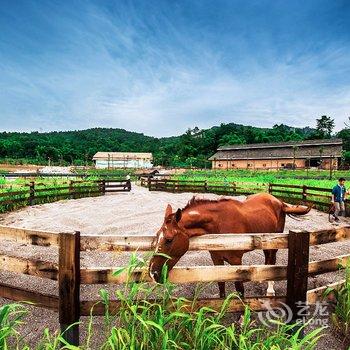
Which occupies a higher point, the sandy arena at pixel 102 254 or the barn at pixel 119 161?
the barn at pixel 119 161

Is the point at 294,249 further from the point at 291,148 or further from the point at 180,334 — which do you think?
the point at 291,148

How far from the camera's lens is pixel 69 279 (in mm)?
2660

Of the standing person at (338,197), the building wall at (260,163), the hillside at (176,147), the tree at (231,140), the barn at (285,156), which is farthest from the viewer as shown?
the tree at (231,140)

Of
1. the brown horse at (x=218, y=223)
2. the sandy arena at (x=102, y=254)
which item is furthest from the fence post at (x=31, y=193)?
the brown horse at (x=218, y=223)

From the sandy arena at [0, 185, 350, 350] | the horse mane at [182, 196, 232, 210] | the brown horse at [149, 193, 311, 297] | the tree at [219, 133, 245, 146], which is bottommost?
the sandy arena at [0, 185, 350, 350]

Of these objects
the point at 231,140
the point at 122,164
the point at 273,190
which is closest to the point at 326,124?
the point at 231,140

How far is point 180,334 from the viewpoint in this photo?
8.33 ft

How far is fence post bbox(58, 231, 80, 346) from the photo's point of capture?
8.69ft

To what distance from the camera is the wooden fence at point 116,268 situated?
105 inches

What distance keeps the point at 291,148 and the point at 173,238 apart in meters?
74.4

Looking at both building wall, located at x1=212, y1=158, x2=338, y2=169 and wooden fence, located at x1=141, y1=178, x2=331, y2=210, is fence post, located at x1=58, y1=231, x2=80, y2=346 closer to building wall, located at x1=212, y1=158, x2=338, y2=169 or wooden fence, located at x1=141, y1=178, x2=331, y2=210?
wooden fence, located at x1=141, y1=178, x2=331, y2=210

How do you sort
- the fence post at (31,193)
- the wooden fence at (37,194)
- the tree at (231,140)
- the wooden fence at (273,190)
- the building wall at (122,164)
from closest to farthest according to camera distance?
1. the wooden fence at (37,194)
2. the wooden fence at (273,190)
3. the fence post at (31,193)
4. the building wall at (122,164)
5. the tree at (231,140)

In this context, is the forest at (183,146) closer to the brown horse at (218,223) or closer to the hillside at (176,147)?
the hillside at (176,147)

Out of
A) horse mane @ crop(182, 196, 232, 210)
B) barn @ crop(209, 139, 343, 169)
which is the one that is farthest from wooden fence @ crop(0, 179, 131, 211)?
barn @ crop(209, 139, 343, 169)
